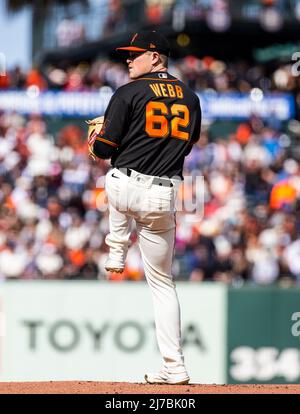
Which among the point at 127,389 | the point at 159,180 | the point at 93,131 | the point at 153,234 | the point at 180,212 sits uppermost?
the point at 93,131

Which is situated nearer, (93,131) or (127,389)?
(127,389)

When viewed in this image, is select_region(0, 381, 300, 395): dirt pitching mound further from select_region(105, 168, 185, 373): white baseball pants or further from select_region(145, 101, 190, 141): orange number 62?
select_region(145, 101, 190, 141): orange number 62

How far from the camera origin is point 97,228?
51.8 ft

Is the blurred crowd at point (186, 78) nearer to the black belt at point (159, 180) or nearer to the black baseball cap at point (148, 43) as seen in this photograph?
the black baseball cap at point (148, 43)

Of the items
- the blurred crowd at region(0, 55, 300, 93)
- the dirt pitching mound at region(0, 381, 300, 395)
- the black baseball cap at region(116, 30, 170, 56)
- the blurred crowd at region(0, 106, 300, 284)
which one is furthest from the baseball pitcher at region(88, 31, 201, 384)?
the blurred crowd at region(0, 55, 300, 93)

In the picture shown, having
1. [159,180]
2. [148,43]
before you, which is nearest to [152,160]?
[159,180]

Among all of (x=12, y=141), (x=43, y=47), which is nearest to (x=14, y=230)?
(x=12, y=141)

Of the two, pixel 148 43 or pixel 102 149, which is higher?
pixel 148 43

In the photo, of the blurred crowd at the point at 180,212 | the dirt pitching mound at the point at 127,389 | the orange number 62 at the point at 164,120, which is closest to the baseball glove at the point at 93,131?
the orange number 62 at the point at 164,120

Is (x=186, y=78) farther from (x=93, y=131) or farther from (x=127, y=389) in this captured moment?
(x=127, y=389)

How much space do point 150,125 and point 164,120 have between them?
104mm

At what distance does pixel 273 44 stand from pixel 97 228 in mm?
10461

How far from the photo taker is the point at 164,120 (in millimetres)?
6965

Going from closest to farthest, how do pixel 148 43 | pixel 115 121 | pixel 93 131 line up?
pixel 115 121 → pixel 148 43 → pixel 93 131
